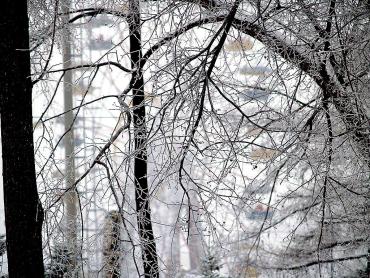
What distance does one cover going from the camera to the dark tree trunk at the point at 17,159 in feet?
15.6

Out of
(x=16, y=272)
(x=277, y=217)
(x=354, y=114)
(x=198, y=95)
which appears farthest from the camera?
(x=277, y=217)

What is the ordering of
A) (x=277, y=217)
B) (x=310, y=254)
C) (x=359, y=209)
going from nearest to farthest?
(x=359, y=209), (x=310, y=254), (x=277, y=217)

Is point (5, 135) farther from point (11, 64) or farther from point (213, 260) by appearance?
point (213, 260)

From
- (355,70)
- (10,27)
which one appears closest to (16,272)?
(10,27)

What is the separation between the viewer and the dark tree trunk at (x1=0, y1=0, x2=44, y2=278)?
15.6ft

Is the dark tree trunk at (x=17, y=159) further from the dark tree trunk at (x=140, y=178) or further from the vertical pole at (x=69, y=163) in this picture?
the dark tree trunk at (x=140, y=178)

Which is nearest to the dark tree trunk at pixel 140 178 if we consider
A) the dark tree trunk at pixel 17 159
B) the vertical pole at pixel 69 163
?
the vertical pole at pixel 69 163

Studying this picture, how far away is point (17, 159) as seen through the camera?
4.76m

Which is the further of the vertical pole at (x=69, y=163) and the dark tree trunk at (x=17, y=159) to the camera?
the vertical pole at (x=69, y=163)

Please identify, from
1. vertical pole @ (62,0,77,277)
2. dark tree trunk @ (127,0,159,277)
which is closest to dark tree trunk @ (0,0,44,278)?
vertical pole @ (62,0,77,277)

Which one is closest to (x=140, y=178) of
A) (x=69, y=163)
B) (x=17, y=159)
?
(x=17, y=159)

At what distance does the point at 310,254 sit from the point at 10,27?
24.8ft

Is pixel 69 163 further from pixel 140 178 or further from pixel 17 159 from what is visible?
pixel 17 159

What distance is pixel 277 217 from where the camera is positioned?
1189 cm
